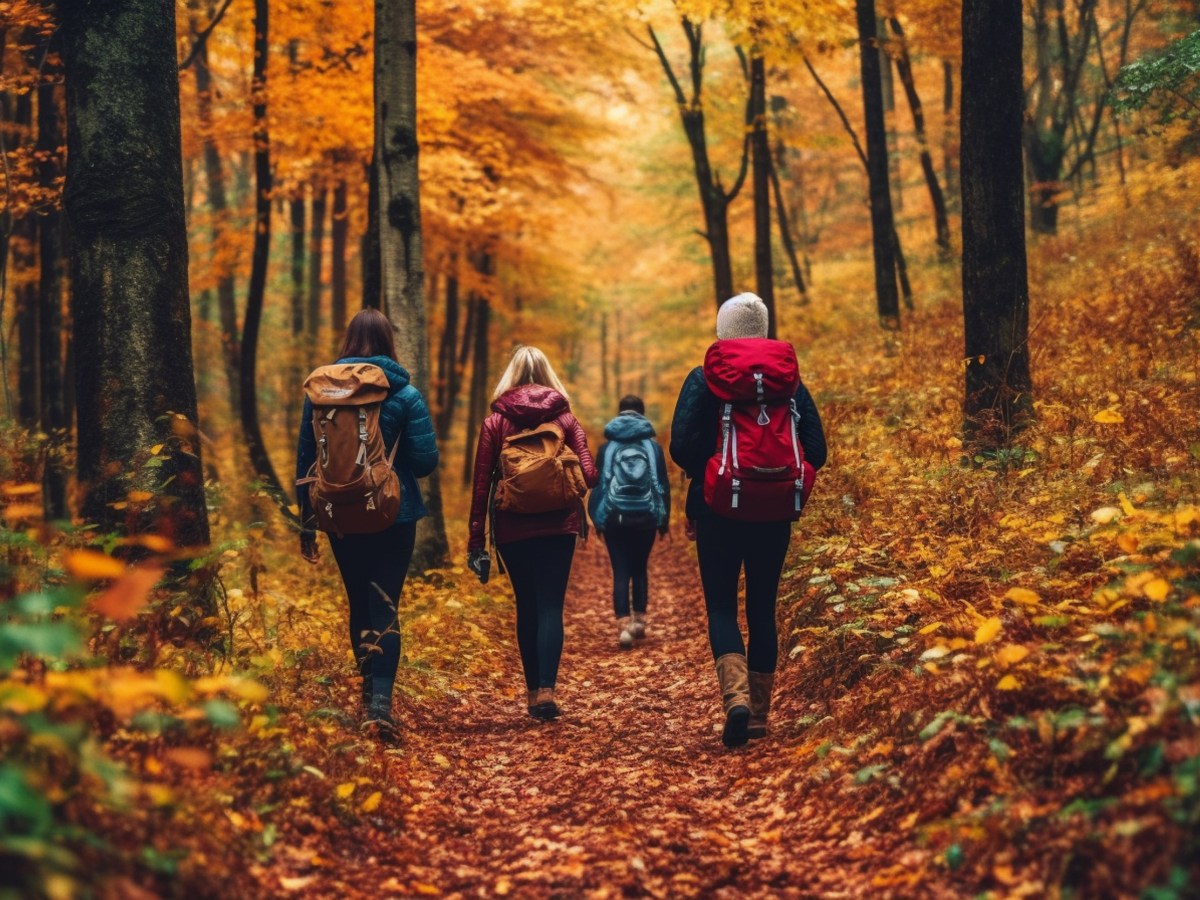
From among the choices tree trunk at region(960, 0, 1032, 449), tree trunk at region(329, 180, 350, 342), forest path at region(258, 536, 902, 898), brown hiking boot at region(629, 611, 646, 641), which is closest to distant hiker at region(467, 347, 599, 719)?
forest path at region(258, 536, 902, 898)

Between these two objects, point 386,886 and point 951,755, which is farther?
point 951,755

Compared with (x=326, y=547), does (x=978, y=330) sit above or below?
above

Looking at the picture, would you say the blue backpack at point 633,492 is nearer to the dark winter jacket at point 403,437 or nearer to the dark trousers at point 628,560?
the dark trousers at point 628,560

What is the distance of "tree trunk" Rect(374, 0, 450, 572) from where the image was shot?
27.3 feet

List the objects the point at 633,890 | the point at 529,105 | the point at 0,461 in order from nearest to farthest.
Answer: the point at 633,890 → the point at 0,461 → the point at 529,105

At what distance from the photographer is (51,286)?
11.1m

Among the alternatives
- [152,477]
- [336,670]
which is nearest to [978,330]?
[336,670]

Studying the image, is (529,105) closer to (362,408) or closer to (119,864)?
(362,408)

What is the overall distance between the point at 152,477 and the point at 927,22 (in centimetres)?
1586

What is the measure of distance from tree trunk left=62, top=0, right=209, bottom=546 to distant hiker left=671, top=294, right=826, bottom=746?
2.89 metres

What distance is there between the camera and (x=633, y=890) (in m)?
3.43

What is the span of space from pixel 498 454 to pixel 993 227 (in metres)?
4.60

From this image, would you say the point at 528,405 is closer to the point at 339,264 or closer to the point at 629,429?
the point at 629,429

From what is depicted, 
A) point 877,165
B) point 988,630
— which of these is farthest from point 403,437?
point 877,165
